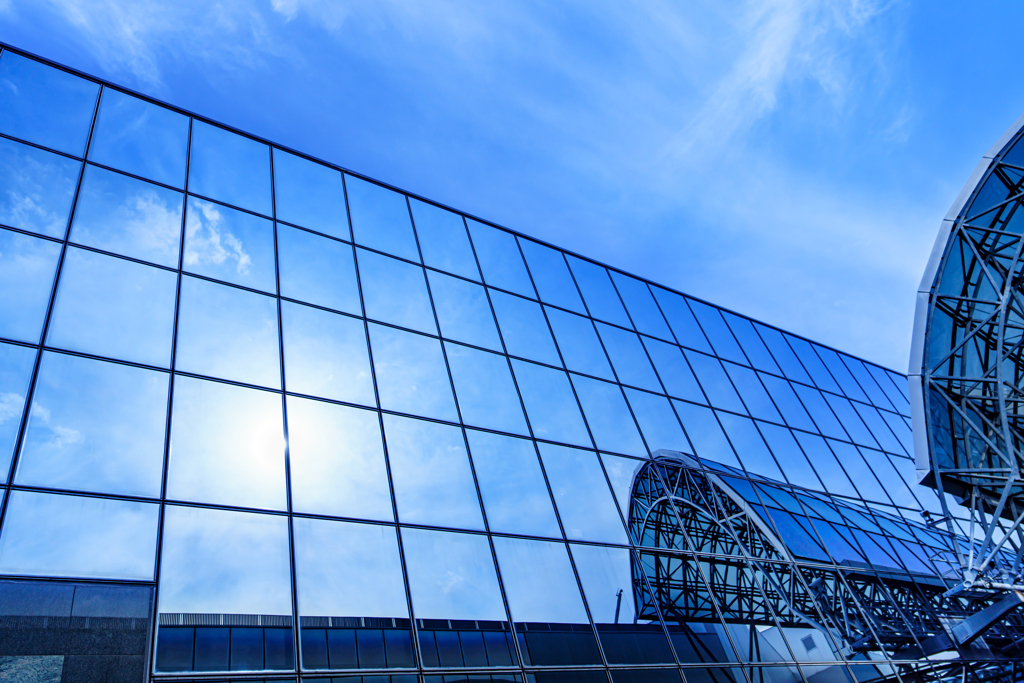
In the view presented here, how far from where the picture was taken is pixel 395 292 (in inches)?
668

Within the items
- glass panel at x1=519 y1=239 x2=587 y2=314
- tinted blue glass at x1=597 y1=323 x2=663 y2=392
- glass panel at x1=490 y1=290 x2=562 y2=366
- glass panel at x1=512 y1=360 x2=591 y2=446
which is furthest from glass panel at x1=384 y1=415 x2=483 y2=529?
glass panel at x1=519 y1=239 x2=587 y2=314

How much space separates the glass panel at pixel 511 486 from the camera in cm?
1326

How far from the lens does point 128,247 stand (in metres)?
13.0

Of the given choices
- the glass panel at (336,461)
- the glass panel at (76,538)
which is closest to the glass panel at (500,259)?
the glass panel at (336,461)

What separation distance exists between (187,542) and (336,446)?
3296 mm

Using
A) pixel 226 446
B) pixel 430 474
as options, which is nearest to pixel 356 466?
pixel 430 474

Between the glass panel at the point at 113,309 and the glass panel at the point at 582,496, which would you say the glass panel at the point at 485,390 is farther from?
the glass panel at the point at 113,309

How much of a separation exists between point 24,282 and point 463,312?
32.7 ft

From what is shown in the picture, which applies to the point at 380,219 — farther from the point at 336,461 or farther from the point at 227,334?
the point at 336,461

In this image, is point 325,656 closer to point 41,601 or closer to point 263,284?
point 41,601

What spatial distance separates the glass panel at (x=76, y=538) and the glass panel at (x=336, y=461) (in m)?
2.40

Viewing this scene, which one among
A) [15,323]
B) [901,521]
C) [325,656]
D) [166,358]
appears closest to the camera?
[325,656]

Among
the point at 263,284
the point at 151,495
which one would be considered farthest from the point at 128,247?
the point at 151,495

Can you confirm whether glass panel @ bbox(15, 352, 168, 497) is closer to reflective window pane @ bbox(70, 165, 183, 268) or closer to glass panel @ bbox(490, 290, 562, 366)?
reflective window pane @ bbox(70, 165, 183, 268)
